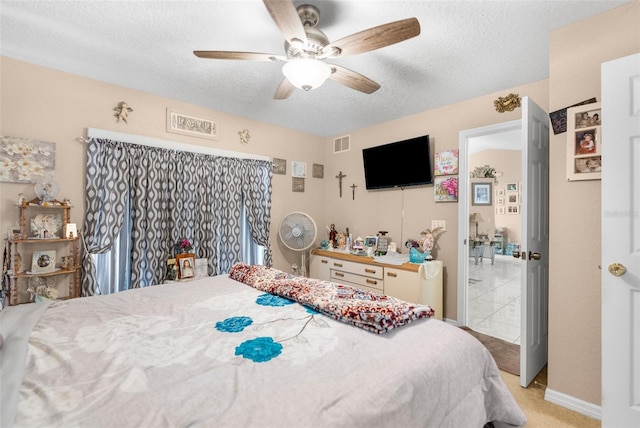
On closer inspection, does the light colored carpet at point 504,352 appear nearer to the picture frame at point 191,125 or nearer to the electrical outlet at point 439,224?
the electrical outlet at point 439,224

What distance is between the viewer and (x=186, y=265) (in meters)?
2.90

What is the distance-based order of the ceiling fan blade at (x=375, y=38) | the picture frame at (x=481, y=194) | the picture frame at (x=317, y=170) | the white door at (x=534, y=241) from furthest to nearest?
the picture frame at (x=481, y=194) → the picture frame at (x=317, y=170) → the white door at (x=534, y=241) → the ceiling fan blade at (x=375, y=38)

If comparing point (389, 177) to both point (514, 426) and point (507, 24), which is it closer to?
point (507, 24)

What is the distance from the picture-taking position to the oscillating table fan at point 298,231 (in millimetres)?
3510

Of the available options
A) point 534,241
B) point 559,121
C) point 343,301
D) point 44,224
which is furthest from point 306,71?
point 44,224

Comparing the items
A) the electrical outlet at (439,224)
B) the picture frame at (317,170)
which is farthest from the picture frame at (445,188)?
the picture frame at (317,170)

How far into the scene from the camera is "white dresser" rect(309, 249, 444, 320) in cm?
282

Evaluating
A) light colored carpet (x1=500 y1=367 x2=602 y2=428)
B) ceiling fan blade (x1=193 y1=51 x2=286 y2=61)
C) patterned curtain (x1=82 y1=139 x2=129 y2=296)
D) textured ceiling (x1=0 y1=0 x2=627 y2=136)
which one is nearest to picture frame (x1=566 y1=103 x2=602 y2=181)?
textured ceiling (x1=0 y1=0 x2=627 y2=136)

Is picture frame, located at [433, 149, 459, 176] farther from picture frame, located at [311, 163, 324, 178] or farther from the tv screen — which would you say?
picture frame, located at [311, 163, 324, 178]

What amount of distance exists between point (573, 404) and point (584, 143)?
5.17ft

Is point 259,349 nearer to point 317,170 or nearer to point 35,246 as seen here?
point 35,246

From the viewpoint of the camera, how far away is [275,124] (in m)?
3.82

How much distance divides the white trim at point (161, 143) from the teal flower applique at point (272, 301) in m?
2.05

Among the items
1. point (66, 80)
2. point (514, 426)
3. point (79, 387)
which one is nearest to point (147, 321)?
point (79, 387)
